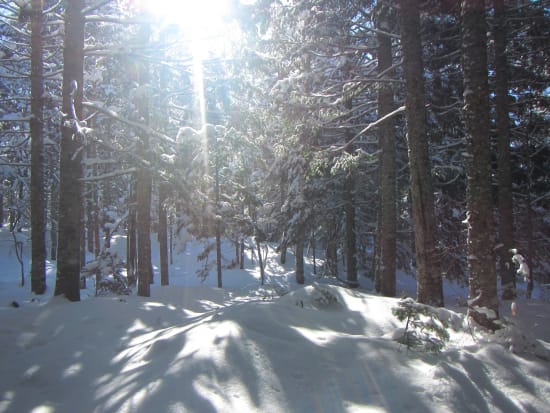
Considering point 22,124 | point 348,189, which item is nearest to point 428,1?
point 348,189

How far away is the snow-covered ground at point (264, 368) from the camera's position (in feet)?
10.8

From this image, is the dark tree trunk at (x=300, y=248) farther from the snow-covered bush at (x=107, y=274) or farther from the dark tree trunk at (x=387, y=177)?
the snow-covered bush at (x=107, y=274)

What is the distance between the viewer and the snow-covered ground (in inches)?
129

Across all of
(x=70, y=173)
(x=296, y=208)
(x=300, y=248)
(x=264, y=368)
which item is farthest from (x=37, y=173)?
(x=300, y=248)

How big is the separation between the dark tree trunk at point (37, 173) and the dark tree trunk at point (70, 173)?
12.6 feet

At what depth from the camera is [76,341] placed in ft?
17.8

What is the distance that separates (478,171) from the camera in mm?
5184

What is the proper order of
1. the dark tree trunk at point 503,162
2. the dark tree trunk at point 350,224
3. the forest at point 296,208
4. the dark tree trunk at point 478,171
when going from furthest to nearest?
the dark tree trunk at point 350,224 < the dark tree trunk at point 503,162 < the dark tree trunk at point 478,171 < the forest at point 296,208

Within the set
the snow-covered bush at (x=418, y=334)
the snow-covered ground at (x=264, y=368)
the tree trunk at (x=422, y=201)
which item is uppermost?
the tree trunk at (x=422, y=201)

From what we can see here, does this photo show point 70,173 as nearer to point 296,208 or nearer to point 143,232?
point 143,232

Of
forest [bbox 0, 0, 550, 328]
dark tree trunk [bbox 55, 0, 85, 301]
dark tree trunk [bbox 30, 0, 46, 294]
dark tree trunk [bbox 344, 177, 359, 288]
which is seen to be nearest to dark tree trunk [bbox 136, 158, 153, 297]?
forest [bbox 0, 0, 550, 328]

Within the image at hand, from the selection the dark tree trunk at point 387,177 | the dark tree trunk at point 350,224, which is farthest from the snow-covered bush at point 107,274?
the dark tree trunk at point 350,224

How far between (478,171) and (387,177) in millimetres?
5608

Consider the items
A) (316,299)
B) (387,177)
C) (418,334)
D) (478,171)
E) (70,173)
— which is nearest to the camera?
(418,334)
